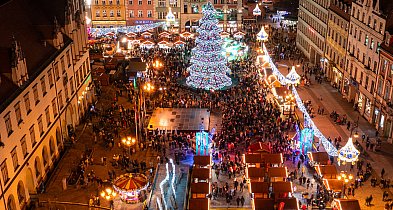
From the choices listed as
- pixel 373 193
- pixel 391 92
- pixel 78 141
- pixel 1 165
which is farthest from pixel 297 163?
pixel 1 165

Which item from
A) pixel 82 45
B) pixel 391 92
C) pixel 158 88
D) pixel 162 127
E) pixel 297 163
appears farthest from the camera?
pixel 158 88

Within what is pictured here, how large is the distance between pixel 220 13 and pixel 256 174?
63.3m

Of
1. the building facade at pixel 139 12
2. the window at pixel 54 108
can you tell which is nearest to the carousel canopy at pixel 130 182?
the window at pixel 54 108

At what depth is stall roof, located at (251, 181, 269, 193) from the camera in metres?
46.9

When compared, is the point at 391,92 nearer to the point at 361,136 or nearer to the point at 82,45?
the point at 361,136

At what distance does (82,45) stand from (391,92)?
1552 inches

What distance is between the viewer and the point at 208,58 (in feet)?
239

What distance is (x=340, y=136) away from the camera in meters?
60.6

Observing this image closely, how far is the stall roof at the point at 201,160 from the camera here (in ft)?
169

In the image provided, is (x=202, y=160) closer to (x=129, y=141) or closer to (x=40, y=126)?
(x=129, y=141)

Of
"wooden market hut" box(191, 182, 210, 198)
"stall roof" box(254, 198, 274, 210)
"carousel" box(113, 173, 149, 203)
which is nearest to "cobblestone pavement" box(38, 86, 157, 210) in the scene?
"carousel" box(113, 173, 149, 203)

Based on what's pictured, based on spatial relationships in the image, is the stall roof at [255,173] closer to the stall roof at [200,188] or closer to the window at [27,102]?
the stall roof at [200,188]

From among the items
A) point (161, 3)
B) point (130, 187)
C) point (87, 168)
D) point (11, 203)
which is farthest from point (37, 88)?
point (161, 3)

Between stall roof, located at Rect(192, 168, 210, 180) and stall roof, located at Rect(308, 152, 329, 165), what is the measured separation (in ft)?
36.9
